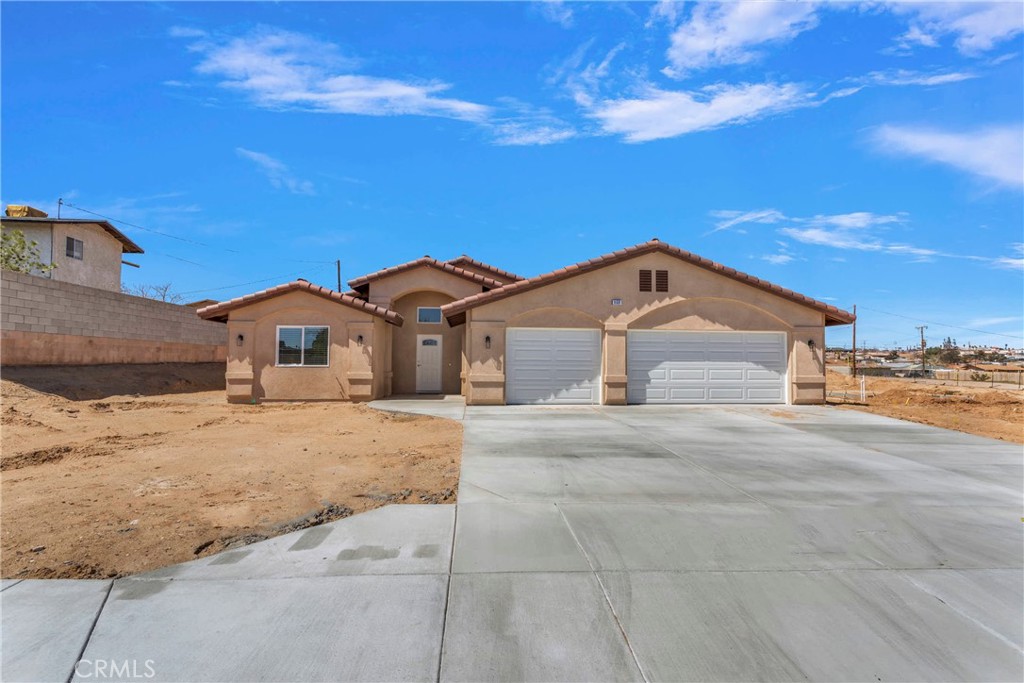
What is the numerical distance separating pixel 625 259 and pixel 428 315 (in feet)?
25.4

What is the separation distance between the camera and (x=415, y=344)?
20.0m

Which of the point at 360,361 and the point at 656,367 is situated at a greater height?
the point at 360,361

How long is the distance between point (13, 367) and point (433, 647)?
55.2ft

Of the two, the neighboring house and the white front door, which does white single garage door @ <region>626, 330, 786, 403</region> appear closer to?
the white front door

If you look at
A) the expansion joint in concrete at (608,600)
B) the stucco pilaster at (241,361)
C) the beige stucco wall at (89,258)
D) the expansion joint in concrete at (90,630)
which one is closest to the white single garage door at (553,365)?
the stucco pilaster at (241,361)

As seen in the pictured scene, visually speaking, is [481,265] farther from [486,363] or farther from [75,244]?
[75,244]

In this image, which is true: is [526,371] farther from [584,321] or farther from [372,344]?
[372,344]

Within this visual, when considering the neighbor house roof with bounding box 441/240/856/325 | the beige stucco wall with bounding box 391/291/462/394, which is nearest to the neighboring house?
the beige stucco wall with bounding box 391/291/462/394

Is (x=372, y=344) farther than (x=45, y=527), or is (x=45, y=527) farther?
(x=372, y=344)

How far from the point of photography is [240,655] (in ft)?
10.5

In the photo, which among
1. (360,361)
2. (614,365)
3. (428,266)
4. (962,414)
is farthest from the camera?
(428,266)

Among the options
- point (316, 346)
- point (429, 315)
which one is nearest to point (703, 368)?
point (429, 315)

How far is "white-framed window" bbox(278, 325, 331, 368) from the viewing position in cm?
1688

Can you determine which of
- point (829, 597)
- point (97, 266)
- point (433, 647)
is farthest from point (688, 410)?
point (97, 266)
